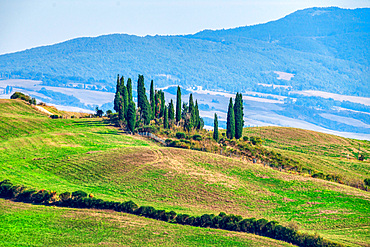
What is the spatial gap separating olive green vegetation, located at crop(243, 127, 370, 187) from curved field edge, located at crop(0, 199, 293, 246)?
Answer: 3724 cm

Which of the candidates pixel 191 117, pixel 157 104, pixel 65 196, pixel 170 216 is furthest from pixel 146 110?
pixel 170 216

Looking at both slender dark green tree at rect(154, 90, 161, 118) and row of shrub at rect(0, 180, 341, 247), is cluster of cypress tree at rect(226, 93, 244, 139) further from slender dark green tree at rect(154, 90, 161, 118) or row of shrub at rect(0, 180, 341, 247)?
row of shrub at rect(0, 180, 341, 247)

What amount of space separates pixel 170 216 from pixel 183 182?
13618 millimetres

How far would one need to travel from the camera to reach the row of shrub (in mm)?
52050

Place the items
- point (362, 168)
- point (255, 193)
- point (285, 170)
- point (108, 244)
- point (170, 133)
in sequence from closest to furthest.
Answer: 1. point (108, 244)
2. point (255, 193)
3. point (285, 170)
4. point (362, 168)
5. point (170, 133)

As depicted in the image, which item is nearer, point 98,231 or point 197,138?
point 98,231

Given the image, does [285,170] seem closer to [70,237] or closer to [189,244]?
[189,244]

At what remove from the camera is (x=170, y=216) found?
189ft

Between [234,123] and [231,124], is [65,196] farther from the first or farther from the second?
[234,123]

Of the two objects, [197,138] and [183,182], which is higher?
[197,138]

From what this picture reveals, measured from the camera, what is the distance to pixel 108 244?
49344 mm

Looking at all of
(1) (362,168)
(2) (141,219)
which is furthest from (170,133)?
(2) (141,219)

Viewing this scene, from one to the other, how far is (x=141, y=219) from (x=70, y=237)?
9.14 metres

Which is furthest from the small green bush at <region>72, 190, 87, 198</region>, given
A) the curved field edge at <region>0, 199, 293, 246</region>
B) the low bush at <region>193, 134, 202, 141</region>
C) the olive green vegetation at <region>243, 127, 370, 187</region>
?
the olive green vegetation at <region>243, 127, 370, 187</region>
